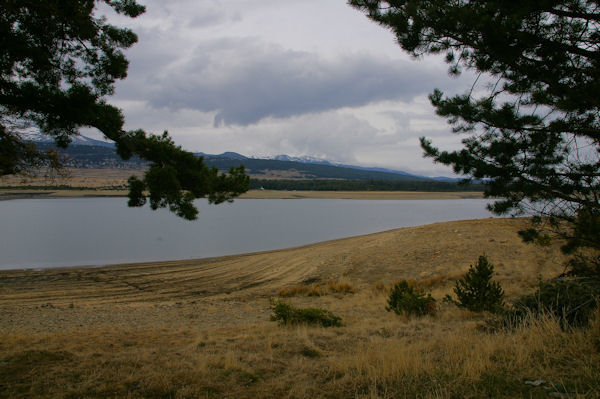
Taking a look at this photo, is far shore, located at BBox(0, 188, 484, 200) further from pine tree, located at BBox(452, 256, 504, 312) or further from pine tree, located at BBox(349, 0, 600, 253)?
pine tree, located at BBox(349, 0, 600, 253)

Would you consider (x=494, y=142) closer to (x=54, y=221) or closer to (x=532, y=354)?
(x=532, y=354)

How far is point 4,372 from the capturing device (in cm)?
417

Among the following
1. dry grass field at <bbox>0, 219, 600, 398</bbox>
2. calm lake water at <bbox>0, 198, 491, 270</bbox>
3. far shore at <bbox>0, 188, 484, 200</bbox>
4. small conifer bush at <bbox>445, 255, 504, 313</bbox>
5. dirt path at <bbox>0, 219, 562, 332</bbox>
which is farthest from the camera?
far shore at <bbox>0, 188, 484, 200</bbox>

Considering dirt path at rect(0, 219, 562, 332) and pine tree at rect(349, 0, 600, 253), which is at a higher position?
pine tree at rect(349, 0, 600, 253)

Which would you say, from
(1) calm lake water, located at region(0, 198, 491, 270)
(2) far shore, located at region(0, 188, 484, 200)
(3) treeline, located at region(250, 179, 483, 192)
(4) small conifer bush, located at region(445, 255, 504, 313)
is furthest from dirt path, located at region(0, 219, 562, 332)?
(3) treeline, located at region(250, 179, 483, 192)

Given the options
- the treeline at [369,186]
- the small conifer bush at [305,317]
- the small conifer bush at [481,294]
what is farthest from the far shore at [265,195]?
the small conifer bush at [481,294]

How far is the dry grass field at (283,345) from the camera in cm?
369

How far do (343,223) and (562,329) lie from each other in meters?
38.2

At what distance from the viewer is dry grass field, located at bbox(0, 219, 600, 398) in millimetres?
3686

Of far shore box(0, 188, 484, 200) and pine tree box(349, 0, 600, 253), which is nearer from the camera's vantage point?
pine tree box(349, 0, 600, 253)

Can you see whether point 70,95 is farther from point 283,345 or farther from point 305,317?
point 305,317

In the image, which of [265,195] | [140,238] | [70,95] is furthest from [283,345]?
[265,195]

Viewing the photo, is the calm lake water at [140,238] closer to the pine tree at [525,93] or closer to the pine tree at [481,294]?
the pine tree at [481,294]

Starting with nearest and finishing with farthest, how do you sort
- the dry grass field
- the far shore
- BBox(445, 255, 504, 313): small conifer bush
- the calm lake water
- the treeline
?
the dry grass field < BBox(445, 255, 504, 313): small conifer bush < the calm lake water < the far shore < the treeline
